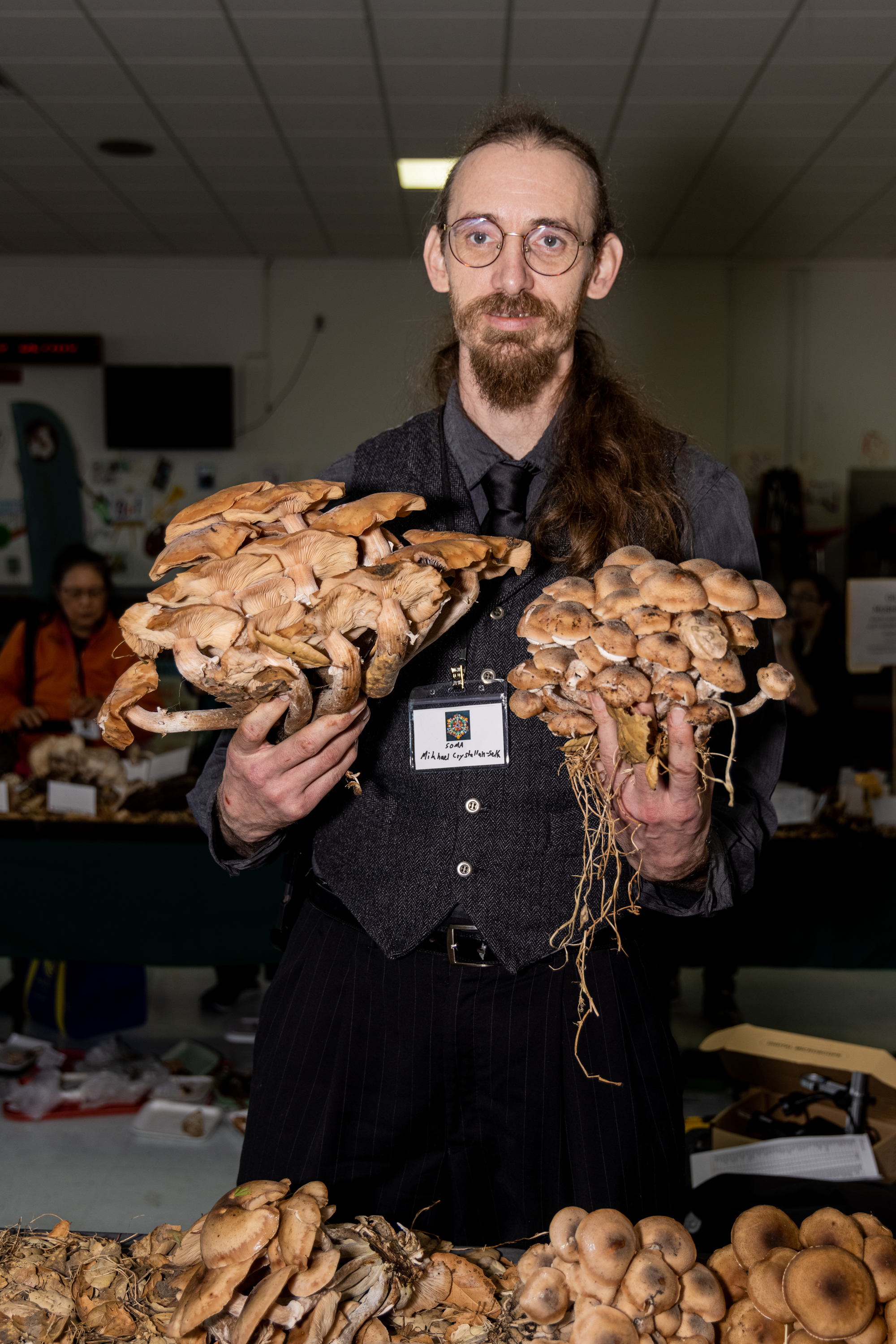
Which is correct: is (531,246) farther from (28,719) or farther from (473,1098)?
(28,719)

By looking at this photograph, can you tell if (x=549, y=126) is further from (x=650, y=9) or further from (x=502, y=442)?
(x=650, y=9)

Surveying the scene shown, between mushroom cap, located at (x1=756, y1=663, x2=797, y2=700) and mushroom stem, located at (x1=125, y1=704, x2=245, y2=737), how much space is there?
605 mm

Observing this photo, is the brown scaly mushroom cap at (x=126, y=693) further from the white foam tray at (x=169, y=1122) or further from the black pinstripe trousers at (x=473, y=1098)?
the white foam tray at (x=169, y=1122)

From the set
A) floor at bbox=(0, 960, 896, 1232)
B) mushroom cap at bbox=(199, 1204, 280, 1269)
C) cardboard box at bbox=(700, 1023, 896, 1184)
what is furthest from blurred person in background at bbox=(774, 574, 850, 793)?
mushroom cap at bbox=(199, 1204, 280, 1269)

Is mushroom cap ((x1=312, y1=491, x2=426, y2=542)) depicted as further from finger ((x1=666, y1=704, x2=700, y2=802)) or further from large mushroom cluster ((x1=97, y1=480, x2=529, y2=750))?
finger ((x1=666, y1=704, x2=700, y2=802))

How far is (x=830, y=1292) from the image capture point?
2.93 ft

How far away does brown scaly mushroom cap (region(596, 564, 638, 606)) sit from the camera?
1.07 metres

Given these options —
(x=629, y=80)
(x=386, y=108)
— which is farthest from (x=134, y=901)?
(x=629, y=80)

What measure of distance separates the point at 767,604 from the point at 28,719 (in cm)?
382

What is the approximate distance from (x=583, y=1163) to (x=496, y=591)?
32.2 inches

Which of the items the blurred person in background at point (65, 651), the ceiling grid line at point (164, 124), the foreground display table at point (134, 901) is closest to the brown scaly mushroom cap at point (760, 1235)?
the foreground display table at point (134, 901)

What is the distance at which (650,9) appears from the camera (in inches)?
158

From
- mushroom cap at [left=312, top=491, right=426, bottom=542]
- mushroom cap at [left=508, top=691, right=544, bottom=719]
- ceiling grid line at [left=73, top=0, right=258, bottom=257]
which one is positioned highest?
ceiling grid line at [left=73, top=0, right=258, bottom=257]

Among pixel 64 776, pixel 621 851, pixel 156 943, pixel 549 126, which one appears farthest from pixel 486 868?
pixel 64 776
